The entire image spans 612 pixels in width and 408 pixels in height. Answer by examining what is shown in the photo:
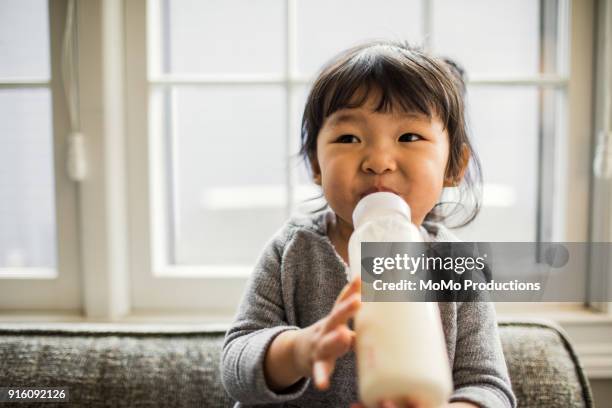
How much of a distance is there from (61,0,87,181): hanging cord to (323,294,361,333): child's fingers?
0.68 metres

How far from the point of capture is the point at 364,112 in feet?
2.05

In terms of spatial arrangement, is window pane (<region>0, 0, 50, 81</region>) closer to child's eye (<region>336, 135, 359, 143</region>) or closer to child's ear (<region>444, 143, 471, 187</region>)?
child's eye (<region>336, 135, 359, 143</region>)

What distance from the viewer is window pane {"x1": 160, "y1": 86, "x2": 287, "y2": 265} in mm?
1055

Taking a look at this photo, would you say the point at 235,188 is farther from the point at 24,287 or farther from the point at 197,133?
the point at 24,287

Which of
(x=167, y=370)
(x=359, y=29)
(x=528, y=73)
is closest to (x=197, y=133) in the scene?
(x=359, y=29)

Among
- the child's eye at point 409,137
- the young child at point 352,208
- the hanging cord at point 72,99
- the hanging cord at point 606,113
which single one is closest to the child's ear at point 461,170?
the young child at point 352,208

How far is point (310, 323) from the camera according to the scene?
0.70 metres

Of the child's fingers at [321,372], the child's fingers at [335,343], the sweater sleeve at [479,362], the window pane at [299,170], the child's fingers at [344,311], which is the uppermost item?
the window pane at [299,170]

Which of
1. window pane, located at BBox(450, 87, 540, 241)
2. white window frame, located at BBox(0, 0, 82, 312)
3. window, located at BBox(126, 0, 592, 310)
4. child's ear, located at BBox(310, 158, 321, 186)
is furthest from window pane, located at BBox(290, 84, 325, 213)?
white window frame, located at BBox(0, 0, 82, 312)

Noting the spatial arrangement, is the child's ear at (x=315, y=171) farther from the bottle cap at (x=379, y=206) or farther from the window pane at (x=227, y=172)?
the window pane at (x=227, y=172)

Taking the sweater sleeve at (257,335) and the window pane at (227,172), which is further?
the window pane at (227,172)

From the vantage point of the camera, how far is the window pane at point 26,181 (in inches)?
40.3

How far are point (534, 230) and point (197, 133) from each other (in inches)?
29.5

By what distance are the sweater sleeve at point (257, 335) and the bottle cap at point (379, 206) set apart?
0.59ft
